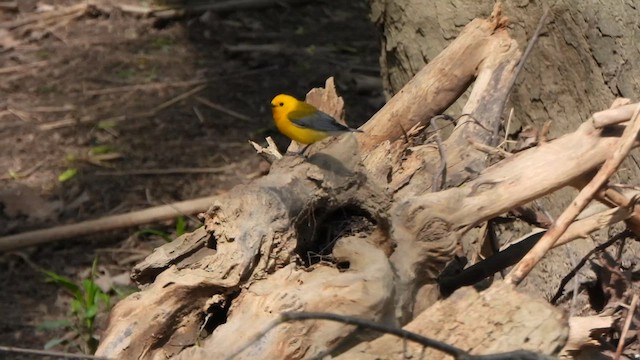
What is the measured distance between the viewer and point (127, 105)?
6.59 metres

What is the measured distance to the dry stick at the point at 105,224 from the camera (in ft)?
17.2

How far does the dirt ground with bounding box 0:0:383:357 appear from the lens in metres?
5.34

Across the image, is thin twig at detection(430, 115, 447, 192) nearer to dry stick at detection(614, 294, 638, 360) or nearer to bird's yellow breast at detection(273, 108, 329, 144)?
bird's yellow breast at detection(273, 108, 329, 144)

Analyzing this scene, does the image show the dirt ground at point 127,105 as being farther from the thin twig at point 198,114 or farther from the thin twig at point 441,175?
the thin twig at point 441,175

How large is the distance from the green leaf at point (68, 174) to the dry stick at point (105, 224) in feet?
1.68

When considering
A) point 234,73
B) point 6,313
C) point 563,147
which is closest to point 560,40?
point 563,147

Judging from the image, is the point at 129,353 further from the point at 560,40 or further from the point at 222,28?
the point at 222,28

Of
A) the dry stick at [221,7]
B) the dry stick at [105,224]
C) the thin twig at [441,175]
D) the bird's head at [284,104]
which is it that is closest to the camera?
the thin twig at [441,175]

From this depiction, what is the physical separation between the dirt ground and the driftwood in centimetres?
223

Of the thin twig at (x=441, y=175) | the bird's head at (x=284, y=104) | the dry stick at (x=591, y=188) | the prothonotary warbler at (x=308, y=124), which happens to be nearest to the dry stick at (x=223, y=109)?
the bird's head at (x=284, y=104)

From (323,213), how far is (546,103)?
4.98ft

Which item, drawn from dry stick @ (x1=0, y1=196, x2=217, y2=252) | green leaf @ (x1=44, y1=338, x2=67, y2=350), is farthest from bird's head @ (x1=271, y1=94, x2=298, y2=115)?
green leaf @ (x1=44, y1=338, x2=67, y2=350)

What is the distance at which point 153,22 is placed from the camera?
7.57m

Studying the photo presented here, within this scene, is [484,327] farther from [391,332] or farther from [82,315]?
[82,315]
